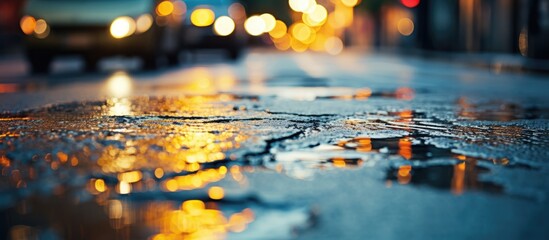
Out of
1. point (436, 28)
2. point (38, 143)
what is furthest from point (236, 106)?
point (436, 28)

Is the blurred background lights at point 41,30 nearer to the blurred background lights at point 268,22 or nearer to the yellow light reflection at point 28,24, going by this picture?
the yellow light reflection at point 28,24

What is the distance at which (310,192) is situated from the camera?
3.42 meters

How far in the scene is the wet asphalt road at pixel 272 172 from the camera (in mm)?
2883

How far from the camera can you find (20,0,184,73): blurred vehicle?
14867mm

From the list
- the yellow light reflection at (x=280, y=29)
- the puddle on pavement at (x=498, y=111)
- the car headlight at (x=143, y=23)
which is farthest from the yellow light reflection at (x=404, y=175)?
the yellow light reflection at (x=280, y=29)

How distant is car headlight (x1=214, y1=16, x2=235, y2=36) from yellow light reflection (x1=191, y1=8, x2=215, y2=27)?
18 cm

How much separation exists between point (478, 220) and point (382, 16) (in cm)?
4157

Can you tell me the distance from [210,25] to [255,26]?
3075 centimetres

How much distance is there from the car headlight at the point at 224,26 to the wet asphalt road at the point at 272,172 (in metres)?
15.7

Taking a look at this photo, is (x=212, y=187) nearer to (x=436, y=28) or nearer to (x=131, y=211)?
(x=131, y=211)

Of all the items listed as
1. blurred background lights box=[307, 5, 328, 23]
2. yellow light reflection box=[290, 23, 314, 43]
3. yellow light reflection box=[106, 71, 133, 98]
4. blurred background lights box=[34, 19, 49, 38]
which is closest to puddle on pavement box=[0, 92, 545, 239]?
yellow light reflection box=[106, 71, 133, 98]

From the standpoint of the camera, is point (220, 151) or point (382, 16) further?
point (382, 16)

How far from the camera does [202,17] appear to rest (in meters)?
23.3

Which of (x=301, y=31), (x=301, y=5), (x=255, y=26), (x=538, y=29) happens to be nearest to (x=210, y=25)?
(x=538, y=29)
